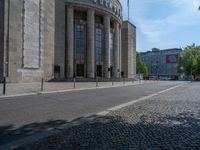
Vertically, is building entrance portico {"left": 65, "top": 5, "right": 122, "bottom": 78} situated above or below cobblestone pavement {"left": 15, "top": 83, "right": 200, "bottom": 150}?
above

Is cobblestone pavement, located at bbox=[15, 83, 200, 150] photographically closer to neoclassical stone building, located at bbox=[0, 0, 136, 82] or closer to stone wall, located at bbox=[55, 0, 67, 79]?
neoclassical stone building, located at bbox=[0, 0, 136, 82]

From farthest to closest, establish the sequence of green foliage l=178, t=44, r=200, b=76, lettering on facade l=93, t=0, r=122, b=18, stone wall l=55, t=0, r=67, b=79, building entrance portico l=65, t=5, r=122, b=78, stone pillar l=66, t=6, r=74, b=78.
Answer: green foliage l=178, t=44, r=200, b=76 → lettering on facade l=93, t=0, r=122, b=18 → building entrance portico l=65, t=5, r=122, b=78 → stone pillar l=66, t=6, r=74, b=78 → stone wall l=55, t=0, r=67, b=79

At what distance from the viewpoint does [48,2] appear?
44062mm

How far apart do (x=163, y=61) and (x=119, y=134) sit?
161710 mm

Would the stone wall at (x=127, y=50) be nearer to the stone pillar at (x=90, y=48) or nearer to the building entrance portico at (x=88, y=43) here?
the building entrance portico at (x=88, y=43)

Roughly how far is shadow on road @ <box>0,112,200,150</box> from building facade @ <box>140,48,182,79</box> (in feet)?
491

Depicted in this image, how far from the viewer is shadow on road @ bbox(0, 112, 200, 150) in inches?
208

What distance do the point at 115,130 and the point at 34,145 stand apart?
2242 mm

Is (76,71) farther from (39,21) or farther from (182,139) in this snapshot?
(182,139)

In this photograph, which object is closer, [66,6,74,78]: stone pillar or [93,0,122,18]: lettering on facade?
[66,6,74,78]: stone pillar

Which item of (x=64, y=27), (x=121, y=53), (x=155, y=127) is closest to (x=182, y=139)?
(x=155, y=127)

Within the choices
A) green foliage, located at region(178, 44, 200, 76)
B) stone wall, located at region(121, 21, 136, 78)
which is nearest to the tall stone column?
stone wall, located at region(121, 21, 136, 78)

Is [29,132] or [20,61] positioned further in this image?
[20,61]

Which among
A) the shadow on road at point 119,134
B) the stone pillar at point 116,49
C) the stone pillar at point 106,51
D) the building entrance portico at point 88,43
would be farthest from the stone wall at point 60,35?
the shadow on road at point 119,134
